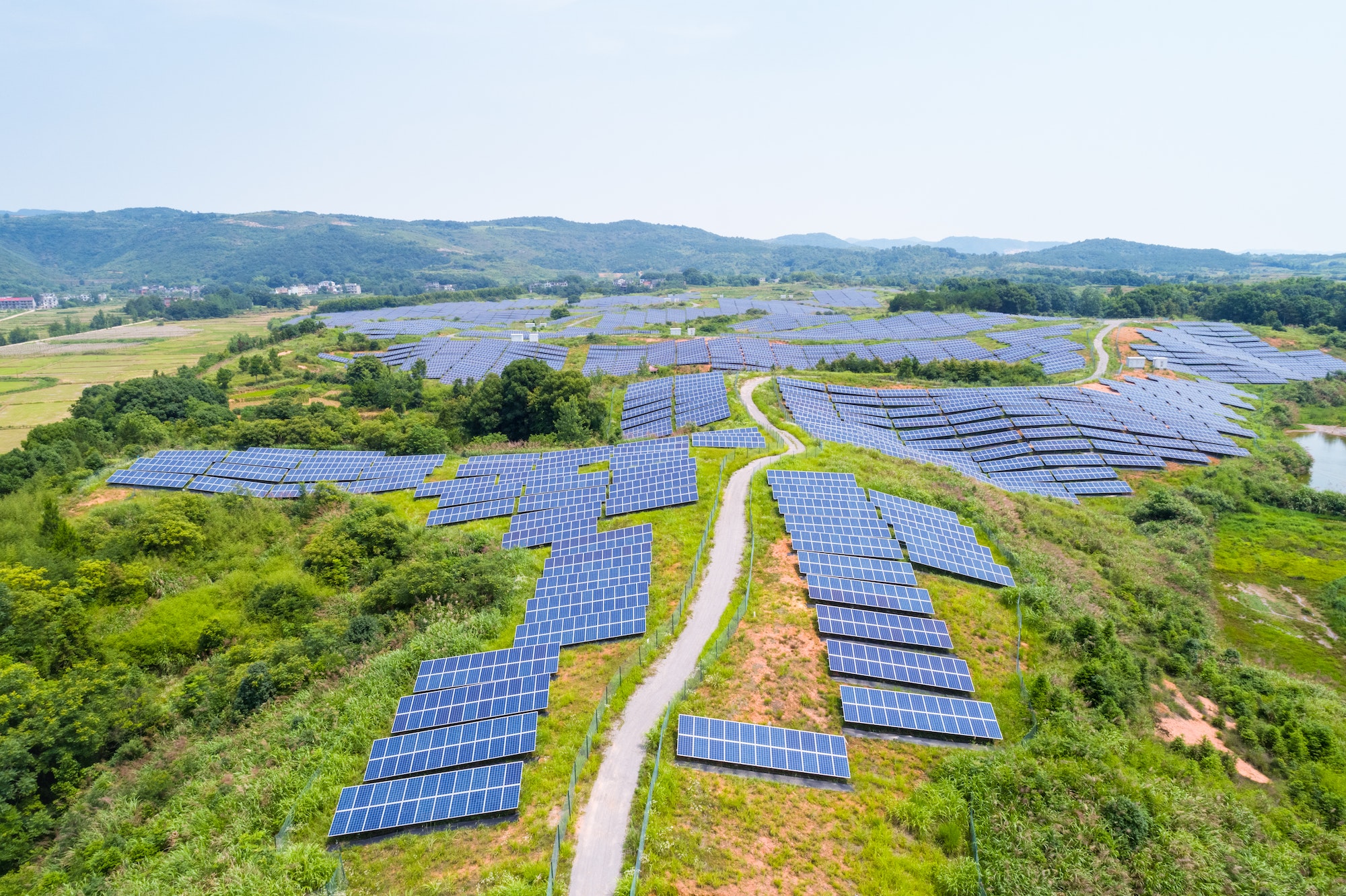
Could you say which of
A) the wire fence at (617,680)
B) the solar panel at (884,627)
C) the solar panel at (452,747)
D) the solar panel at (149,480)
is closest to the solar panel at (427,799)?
the solar panel at (452,747)

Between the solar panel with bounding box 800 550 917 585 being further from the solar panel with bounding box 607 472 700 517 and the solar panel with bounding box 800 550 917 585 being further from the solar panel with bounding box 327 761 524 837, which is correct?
the solar panel with bounding box 327 761 524 837

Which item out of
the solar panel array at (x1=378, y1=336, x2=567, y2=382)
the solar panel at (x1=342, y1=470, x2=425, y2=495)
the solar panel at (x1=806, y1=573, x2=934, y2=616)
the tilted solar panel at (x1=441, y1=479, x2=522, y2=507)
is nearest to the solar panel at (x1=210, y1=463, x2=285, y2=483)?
the solar panel at (x1=342, y1=470, x2=425, y2=495)

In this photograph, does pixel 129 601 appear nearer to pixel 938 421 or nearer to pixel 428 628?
pixel 428 628

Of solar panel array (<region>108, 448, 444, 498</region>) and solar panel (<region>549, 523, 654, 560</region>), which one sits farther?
solar panel array (<region>108, 448, 444, 498</region>)

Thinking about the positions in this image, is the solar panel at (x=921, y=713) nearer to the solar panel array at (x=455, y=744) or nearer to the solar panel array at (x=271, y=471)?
the solar panel array at (x=455, y=744)

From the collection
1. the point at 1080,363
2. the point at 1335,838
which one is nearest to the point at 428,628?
the point at 1335,838
